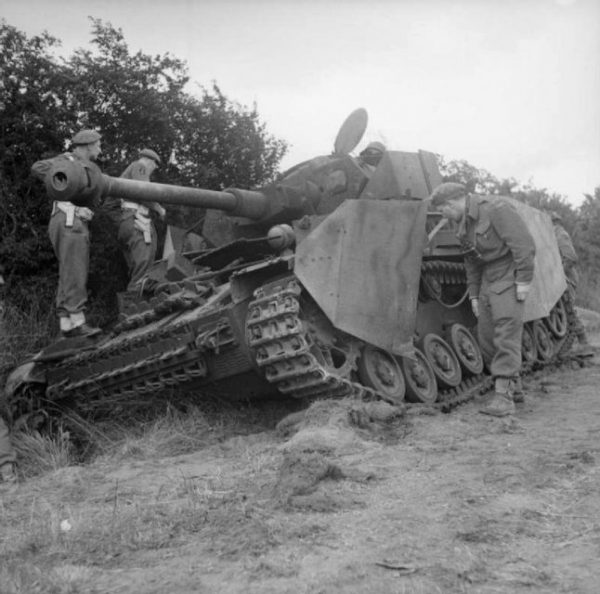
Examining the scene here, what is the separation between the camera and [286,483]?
409cm

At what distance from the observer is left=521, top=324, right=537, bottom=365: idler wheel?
8898 mm

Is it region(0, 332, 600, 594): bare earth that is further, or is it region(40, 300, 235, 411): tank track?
region(40, 300, 235, 411): tank track

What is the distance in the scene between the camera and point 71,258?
752cm

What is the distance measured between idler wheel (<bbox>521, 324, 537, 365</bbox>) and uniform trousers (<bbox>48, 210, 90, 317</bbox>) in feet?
15.7

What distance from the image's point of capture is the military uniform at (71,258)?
24.3 feet

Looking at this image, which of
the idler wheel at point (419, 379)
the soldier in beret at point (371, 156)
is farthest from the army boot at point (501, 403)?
the soldier in beret at point (371, 156)

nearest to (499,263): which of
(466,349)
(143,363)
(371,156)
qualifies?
(466,349)

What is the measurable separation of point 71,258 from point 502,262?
12.9ft

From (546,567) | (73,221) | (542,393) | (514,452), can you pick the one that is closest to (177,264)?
(73,221)

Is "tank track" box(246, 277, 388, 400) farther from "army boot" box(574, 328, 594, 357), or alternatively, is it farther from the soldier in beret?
"army boot" box(574, 328, 594, 357)

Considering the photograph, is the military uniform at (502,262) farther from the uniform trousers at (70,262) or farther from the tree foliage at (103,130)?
the tree foliage at (103,130)

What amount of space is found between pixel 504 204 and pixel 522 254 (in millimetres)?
466

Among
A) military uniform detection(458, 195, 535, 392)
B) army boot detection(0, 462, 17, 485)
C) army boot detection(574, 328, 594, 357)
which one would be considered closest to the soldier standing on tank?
army boot detection(0, 462, 17, 485)

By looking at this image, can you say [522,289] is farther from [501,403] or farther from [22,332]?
[22,332]
